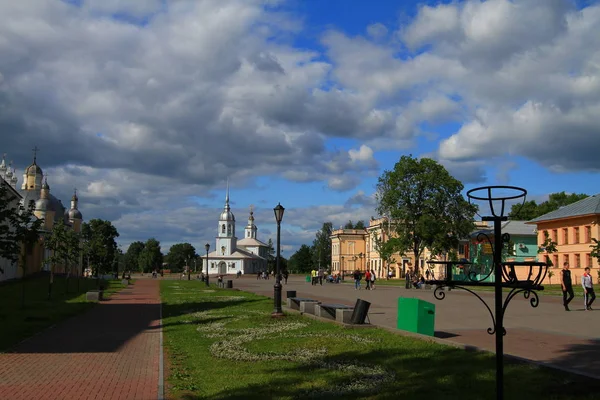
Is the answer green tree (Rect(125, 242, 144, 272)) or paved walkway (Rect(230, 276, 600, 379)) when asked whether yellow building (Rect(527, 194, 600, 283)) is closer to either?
paved walkway (Rect(230, 276, 600, 379))

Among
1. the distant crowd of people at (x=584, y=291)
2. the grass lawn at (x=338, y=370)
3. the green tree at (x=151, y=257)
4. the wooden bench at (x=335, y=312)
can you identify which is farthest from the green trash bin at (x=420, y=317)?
the green tree at (x=151, y=257)

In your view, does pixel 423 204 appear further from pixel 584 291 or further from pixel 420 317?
pixel 420 317

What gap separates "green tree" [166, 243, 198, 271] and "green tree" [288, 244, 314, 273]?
31.1m

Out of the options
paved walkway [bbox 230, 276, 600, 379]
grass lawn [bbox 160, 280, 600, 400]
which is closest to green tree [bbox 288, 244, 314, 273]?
paved walkway [bbox 230, 276, 600, 379]

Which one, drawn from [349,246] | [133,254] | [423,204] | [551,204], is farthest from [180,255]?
[423,204]

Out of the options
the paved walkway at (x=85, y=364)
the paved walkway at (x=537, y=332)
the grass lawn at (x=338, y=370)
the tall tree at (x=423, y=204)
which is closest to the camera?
the grass lawn at (x=338, y=370)

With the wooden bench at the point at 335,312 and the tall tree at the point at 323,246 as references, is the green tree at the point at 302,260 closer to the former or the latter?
the tall tree at the point at 323,246

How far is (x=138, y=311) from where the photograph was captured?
81.8 feet

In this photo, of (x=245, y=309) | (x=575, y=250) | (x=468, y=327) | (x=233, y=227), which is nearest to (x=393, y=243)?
(x=575, y=250)

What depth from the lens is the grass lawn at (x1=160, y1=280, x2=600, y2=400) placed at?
27.2 ft

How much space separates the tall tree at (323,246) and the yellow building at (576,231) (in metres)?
85.2

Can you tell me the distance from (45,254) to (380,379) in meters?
79.4

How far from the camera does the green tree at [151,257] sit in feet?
507

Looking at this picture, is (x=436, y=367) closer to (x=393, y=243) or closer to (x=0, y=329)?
(x=0, y=329)
